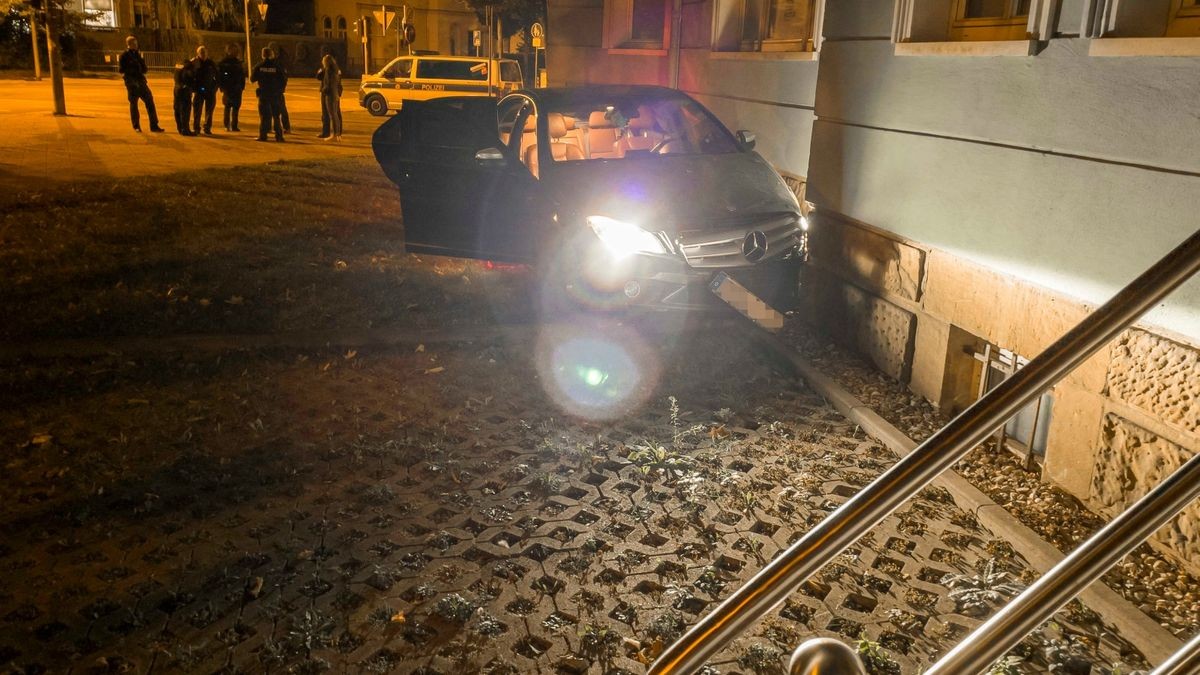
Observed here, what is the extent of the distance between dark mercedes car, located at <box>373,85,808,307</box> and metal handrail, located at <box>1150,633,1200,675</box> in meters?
5.06

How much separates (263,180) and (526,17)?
1257 inches

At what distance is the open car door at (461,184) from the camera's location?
7820 millimetres

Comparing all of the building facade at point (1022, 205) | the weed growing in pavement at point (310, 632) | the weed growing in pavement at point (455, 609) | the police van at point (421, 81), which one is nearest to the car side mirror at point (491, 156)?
the building facade at point (1022, 205)

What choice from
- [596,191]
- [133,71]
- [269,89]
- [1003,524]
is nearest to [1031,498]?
[1003,524]

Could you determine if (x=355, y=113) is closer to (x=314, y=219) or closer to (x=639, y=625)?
(x=314, y=219)

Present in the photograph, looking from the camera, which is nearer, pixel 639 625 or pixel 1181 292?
pixel 639 625

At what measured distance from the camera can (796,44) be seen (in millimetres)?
9391

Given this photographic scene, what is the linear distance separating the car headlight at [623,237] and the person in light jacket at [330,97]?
45.6 ft

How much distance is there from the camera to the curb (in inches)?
131

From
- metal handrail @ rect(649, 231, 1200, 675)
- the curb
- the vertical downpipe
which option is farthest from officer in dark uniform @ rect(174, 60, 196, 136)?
metal handrail @ rect(649, 231, 1200, 675)

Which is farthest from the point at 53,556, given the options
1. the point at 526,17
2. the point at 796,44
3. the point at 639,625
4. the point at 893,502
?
the point at 526,17

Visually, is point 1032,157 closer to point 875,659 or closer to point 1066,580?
point 875,659

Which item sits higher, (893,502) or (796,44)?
(796,44)

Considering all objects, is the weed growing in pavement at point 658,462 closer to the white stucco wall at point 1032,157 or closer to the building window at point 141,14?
the white stucco wall at point 1032,157
